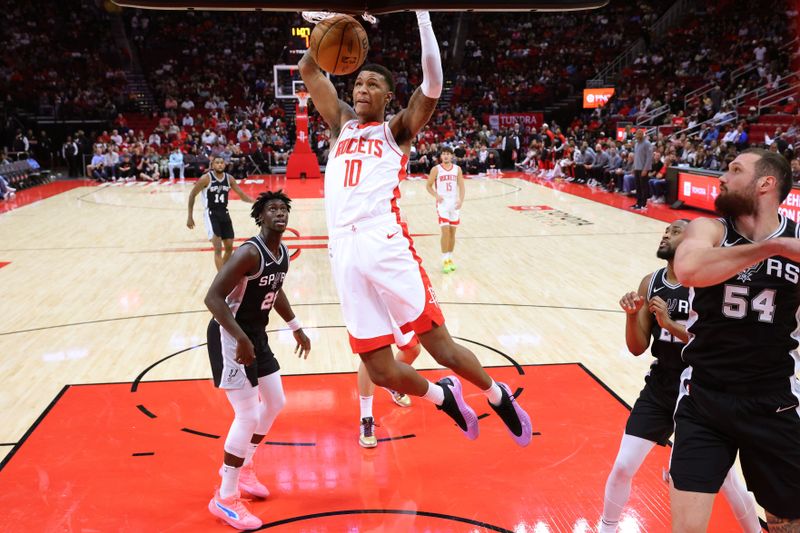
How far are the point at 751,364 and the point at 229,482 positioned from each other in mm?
2556

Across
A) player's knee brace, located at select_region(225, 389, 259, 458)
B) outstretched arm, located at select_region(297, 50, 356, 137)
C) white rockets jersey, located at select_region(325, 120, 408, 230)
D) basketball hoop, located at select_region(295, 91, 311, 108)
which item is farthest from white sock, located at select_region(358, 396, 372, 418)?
basketball hoop, located at select_region(295, 91, 311, 108)

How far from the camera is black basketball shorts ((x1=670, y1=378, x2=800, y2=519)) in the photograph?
2.63 m

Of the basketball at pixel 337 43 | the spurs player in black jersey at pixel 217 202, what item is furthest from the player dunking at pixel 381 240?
the spurs player in black jersey at pixel 217 202

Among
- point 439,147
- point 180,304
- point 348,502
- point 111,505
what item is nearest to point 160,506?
point 111,505

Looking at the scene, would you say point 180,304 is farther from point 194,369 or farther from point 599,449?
point 599,449

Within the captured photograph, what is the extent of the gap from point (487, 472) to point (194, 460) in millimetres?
1793

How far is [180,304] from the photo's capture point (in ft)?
27.2

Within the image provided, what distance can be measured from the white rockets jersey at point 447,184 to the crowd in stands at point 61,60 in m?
21.8

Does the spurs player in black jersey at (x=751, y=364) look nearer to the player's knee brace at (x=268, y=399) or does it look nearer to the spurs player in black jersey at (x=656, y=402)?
the spurs player in black jersey at (x=656, y=402)

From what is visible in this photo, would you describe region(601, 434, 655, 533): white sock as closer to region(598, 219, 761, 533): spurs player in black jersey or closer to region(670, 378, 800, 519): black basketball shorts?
region(598, 219, 761, 533): spurs player in black jersey

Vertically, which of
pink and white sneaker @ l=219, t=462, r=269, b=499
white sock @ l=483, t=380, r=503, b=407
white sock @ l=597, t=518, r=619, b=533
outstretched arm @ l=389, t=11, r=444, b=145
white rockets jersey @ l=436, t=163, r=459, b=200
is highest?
outstretched arm @ l=389, t=11, r=444, b=145

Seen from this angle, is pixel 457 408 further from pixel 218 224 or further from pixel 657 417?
pixel 218 224

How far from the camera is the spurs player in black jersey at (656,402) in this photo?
3.22 m

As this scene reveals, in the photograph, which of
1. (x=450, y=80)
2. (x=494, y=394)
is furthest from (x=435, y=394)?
(x=450, y=80)
